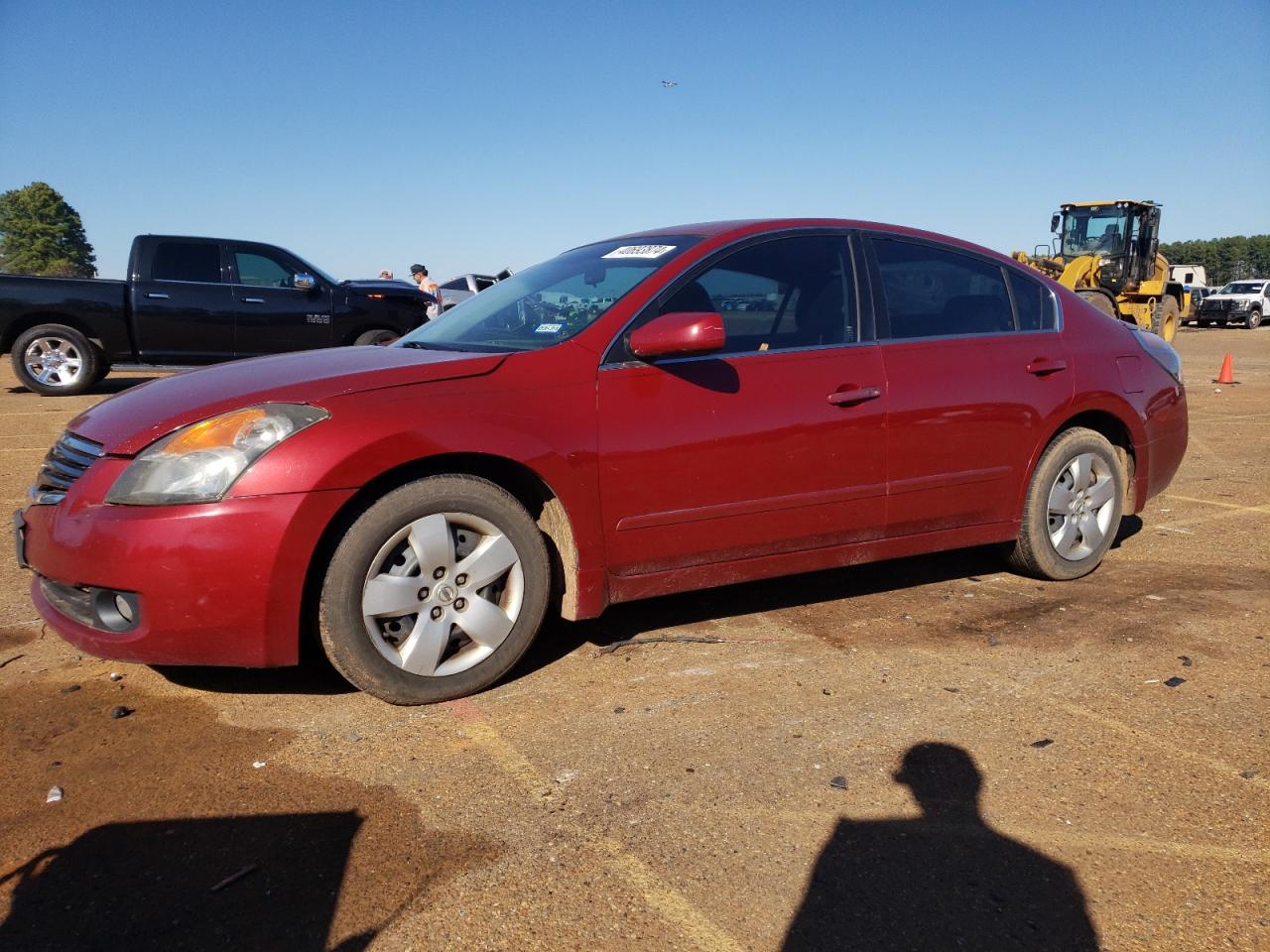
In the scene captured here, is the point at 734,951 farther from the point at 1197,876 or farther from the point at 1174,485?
the point at 1174,485

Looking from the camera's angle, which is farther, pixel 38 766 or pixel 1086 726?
pixel 1086 726

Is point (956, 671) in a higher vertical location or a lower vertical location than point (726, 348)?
lower

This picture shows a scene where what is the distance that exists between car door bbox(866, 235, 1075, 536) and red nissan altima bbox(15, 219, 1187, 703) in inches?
0.5

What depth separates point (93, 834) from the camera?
256 cm

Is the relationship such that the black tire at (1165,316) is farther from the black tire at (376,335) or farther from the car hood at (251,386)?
the car hood at (251,386)

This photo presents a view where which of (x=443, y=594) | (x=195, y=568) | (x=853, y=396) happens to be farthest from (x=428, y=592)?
(x=853, y=396)

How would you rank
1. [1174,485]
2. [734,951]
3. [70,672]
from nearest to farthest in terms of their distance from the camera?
[734,951] < [70,672] < [1174,485]

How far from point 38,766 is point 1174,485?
7.19 m

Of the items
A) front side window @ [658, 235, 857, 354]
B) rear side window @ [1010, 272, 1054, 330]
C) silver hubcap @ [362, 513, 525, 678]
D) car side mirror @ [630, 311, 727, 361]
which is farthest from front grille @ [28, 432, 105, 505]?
rear side window @ [1010, 272, 1054, 330]

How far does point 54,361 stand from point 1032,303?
1170cm

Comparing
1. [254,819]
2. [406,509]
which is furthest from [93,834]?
[406,509]

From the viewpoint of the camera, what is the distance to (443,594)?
332 centimetres

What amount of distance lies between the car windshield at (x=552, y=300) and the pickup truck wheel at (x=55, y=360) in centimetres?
972

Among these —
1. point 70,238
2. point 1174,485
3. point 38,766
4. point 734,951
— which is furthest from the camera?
point 70,238
